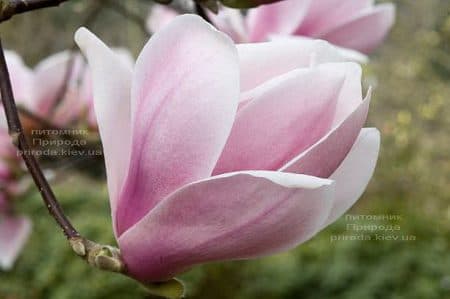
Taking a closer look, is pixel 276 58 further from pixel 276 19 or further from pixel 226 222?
pixel 276 19

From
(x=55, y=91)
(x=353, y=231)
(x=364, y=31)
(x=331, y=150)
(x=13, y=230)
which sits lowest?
(x=353, y=231)

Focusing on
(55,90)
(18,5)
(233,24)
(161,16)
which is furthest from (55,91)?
(18,5)

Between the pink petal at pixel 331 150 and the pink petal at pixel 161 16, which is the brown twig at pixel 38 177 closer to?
the pink petal at pixel 331 150

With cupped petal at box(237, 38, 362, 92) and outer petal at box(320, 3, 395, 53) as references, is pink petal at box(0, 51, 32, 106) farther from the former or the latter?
cupped petal at box(237, 38, 362, 92)

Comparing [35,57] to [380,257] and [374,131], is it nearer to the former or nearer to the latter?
[380,257]

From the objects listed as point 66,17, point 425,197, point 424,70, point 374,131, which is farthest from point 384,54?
point 374,131
